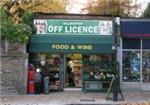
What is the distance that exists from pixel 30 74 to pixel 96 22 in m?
4.64

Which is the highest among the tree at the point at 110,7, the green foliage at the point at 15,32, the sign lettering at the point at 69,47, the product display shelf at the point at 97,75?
the tree at the point at 110,7

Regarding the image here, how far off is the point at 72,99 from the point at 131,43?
19.1ft

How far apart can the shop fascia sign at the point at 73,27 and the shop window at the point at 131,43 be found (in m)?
1.01

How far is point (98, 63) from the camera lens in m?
29.1

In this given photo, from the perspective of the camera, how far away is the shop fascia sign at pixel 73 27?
95.0 ft

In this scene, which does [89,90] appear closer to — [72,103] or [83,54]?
[83,54]

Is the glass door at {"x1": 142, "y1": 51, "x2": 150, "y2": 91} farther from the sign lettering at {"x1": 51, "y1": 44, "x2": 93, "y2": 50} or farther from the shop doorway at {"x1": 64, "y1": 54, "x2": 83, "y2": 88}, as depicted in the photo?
the shop doorway at {"x1": 64, "y1": 54, "x2": 83, "y2": 88}

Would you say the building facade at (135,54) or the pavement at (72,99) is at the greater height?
the building facade at (135,54)

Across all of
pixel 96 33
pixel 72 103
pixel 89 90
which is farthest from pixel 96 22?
pixel 72 103

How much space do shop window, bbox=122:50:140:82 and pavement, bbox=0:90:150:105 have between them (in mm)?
1338

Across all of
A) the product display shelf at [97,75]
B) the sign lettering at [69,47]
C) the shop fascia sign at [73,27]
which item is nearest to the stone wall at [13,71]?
the sign lettering at [69,47]

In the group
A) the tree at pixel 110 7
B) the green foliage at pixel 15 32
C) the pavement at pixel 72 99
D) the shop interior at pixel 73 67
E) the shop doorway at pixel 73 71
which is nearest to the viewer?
the pavement at pixel 72 99

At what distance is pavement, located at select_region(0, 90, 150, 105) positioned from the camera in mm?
24125

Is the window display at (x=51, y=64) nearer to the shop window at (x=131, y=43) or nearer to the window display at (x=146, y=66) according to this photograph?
the shop window at (x=131, y=43)
